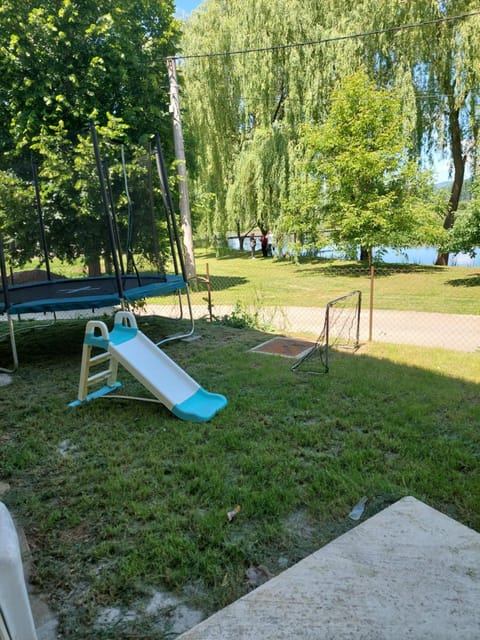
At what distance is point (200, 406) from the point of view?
307 centimetres

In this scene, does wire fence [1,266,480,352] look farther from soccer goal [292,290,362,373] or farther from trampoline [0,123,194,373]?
trampoline [0,123,194,373]

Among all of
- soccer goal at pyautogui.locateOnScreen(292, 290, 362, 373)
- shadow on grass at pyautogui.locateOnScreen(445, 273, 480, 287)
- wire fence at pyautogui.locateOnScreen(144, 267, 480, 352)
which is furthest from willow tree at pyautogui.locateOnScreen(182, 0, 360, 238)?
soccer goal at pyautogui.locateOnScreen(292, 290, 362, 373)

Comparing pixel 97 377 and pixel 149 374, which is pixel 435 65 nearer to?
pixel 149 374

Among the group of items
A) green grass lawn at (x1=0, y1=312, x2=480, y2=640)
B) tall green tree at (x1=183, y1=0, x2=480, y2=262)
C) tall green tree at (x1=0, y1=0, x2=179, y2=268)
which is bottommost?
green grass lawn at (x1=0, y1=312, x2=480, y2=640)

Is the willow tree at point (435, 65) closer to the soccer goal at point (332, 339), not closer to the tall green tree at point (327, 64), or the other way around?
the tall green tree at point (327, 64)

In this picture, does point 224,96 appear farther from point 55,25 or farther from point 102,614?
point 102,614

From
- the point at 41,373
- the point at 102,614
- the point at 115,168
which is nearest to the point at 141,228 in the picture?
the point at 115,168

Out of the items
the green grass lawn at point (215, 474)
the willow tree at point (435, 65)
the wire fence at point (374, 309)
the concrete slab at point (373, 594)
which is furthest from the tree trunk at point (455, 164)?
the concrete slab at point (373, 594)

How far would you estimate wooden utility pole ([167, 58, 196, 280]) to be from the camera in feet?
27.7

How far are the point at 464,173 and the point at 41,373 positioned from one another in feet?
46.3

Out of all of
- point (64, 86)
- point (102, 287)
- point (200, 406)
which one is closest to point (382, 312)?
point (102, 287)

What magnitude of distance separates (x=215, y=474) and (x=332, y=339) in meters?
3.21

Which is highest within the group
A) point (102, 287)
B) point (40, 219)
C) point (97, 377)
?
point (40, 219)

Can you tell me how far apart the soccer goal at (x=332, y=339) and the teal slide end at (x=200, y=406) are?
1.00 meters
